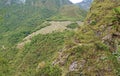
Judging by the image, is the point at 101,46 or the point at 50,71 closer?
the point at 101,46

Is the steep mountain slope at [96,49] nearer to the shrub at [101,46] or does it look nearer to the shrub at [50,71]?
the shrub at [101,46]

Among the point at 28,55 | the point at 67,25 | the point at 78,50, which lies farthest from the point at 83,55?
the point at 67,25

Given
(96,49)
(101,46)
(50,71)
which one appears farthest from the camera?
(50,71)

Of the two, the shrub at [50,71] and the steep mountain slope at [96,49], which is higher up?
the steep mountain slope at [96,49]

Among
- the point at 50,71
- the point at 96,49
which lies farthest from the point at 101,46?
the point at 50,71

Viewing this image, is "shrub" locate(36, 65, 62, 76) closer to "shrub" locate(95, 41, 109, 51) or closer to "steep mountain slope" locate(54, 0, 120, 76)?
"steep mountain slope" locate(54, 0, 120, 76)

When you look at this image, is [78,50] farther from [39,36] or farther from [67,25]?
[67,25]

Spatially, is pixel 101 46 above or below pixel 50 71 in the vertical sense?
above

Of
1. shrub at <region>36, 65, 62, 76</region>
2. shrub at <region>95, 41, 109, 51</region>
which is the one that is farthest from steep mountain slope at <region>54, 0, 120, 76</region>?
shrub at <region>36, 65, 62, 76</region>

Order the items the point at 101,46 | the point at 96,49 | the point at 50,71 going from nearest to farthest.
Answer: the point at 101,46 < the point at 96,49 < the point at 50,71

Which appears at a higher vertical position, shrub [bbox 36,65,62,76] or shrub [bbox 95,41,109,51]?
shrub [bbox 95,41,109,51]

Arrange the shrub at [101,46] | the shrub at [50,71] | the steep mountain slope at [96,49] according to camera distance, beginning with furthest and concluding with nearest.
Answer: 1. the shrub at [50,71]
2. the shrub at [101,46]
3. the steep mountain slope at [96,49]

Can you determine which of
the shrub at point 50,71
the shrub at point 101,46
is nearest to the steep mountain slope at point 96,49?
the shrub at point 101,46

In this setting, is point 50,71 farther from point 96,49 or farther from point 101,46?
point 101,46
